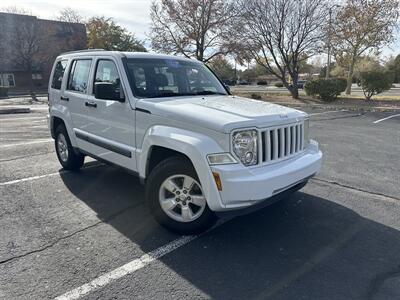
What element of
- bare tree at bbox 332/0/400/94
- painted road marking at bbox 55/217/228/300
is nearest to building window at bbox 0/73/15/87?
bare tree at bbox 332/0/400/94

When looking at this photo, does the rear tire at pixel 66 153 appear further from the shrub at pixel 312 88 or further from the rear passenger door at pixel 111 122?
the shrub at pixel 312 88

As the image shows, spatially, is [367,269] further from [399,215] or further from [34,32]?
[34,32]

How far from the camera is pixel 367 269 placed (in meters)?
2.94

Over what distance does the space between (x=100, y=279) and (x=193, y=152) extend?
4.56ft

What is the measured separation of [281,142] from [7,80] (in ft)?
160

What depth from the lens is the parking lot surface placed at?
271 cm

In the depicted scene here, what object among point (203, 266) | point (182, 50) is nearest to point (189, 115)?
point (203, 266)

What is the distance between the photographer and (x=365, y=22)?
2258 centimetres

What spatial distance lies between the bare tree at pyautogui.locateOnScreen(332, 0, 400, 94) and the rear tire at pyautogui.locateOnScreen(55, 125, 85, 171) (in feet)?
65.6

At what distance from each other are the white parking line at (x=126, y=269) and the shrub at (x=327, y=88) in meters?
19.2

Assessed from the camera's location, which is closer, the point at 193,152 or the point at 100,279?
the point at 100,279

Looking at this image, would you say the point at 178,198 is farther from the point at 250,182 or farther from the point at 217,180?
the point at 250,182

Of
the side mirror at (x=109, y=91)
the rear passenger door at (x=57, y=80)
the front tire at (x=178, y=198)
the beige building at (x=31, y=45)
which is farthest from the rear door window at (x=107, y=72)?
the beige building at (x=31, y=45)

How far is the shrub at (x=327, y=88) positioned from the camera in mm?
20219
